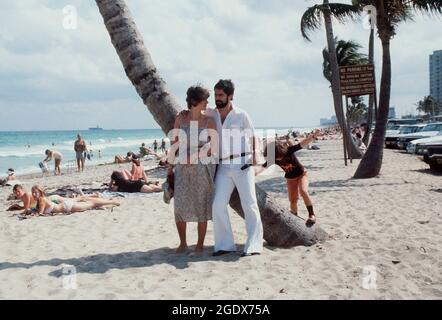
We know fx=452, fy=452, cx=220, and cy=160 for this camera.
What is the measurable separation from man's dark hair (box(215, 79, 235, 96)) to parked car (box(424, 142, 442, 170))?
9712 millimetres

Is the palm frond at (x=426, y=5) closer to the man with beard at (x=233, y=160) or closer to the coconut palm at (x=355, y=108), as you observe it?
the man with beard at (x=233, y=160)

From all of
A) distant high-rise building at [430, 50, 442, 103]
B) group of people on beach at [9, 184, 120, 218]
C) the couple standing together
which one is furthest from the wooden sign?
distant high-rise building at [430, 50, 442, 103]

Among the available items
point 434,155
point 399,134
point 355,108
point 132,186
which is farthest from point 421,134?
point 355,108

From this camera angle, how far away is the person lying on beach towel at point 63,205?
8.54 m

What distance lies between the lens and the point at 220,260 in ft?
→ 15.6

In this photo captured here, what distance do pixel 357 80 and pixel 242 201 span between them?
12.0 m

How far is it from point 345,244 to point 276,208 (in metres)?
0.94

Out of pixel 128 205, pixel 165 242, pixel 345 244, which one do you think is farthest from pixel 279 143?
pixel 128 205

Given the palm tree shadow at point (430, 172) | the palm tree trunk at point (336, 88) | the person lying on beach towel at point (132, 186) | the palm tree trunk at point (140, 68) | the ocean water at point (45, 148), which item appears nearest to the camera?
the palm tree trunk at point (140, 68)

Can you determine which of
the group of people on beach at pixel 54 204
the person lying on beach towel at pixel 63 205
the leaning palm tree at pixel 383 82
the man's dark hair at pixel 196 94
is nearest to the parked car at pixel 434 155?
the leaning palm tree at pixel 383 82

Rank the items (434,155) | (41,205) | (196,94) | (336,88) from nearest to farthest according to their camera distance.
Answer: (196,94) < (41,205) < (434,155) < (336,88)

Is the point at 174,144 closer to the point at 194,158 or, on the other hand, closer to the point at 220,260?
the point at 194,158
